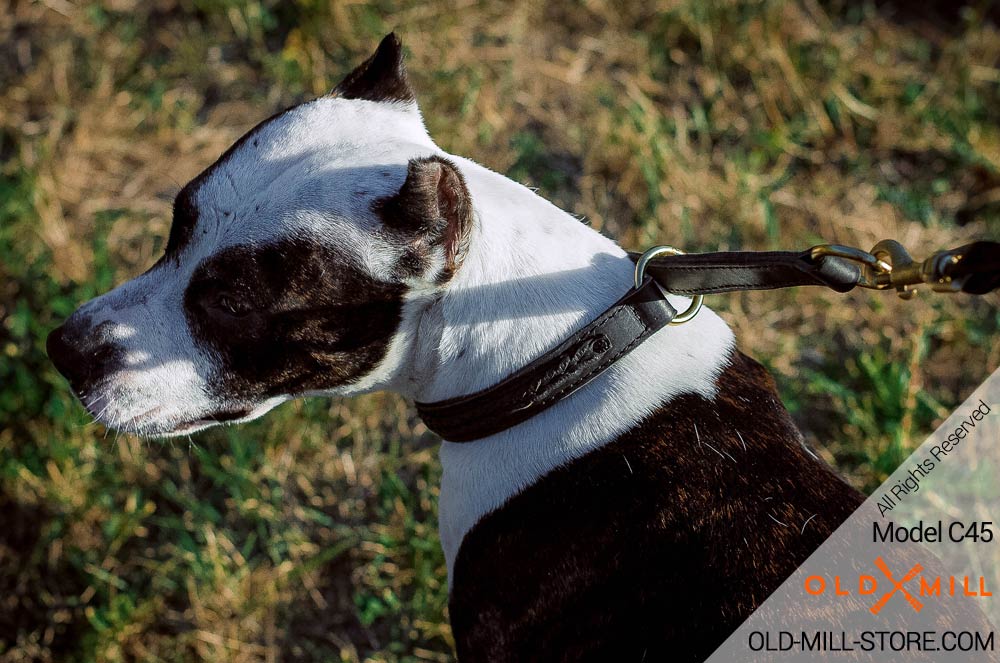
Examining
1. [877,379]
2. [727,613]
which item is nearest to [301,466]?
[727,613]

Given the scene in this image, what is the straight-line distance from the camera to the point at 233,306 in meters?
2.26

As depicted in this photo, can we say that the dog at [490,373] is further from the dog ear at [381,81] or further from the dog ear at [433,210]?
the dog ear at [381,81]

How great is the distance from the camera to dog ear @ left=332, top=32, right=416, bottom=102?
260 cm

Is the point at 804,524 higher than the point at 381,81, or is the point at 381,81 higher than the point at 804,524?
the point at 381,81

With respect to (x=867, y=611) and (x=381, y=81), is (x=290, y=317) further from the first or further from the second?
(x=867, y=611)

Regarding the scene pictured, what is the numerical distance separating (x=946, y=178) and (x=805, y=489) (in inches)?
117

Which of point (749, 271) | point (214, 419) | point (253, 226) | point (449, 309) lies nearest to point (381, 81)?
point (253, 226)

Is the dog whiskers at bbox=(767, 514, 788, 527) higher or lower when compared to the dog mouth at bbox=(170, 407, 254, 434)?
lower

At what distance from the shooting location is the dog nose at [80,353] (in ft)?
7.80

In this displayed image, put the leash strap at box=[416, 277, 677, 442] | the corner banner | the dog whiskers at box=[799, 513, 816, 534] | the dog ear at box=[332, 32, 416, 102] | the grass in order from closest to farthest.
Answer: the corner banner → the dog whiskers at box=[799, 513, 816, 534] → the leash strap at box=[416, 277, 677, 442] → the dog ear at box=[332, 32, 416, 102] → the grass

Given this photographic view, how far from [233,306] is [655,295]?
103cm

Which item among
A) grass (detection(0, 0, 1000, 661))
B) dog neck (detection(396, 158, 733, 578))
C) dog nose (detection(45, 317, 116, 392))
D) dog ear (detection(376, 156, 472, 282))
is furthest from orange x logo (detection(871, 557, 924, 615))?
dog nose (detection(45, 317, 116, 392))

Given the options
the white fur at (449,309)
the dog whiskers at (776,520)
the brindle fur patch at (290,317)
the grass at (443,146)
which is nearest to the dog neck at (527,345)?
the white fur at (449,309)

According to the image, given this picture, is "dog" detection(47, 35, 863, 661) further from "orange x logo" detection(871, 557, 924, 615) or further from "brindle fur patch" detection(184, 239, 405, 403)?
"orange x logo" detection(871, 557, 924, 615)
